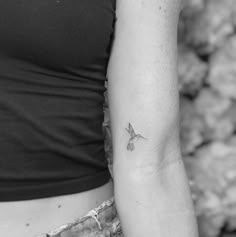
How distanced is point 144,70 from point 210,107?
5.12 feet

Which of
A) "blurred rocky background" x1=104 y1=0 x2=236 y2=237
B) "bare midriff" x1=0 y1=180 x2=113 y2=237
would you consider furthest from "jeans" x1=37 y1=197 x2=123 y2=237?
"blurred rocky background" x1=104 y1=0 x2=236 y2=237

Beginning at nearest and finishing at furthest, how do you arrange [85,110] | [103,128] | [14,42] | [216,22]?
[14,42], [85,110], [103,128], [216,22]

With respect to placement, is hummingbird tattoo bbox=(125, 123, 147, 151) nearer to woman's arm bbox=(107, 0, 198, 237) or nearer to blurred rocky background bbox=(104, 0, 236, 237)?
woman's arm bbox=(107, 0, 198, 237)

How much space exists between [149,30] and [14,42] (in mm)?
293

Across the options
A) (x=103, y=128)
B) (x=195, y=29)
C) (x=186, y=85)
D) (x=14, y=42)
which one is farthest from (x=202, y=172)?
(x=14, y=42)

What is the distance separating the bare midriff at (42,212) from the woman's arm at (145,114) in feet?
0.27

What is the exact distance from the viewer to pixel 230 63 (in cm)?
293

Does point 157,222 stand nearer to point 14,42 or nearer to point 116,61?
point 116,61

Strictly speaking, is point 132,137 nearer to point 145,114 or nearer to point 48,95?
point 145,114

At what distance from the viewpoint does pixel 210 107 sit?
9.73 feet

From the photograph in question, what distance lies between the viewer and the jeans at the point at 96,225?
1.34 meters

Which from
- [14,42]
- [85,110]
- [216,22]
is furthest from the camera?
[216,22]

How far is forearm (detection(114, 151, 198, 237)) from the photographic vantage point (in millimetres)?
1447

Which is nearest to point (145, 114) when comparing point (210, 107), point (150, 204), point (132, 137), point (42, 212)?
point (132, 137)
